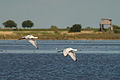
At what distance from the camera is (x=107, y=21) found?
145 metres

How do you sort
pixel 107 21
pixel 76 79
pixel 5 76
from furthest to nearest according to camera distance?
pixel 107 21 → pixel 5 76 → pixel 76 79

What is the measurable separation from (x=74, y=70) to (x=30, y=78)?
7.09m

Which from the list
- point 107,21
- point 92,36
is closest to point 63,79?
point 92,36

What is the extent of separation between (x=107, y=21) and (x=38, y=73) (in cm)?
11085

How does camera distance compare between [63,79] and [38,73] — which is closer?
[63,79]

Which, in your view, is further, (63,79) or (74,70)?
(74,70)

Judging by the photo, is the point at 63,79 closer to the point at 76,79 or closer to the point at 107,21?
the point at 76,79

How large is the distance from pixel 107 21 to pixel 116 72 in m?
109

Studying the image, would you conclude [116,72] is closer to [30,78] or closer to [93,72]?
[93,72]

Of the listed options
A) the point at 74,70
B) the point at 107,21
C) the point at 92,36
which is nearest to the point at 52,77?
the point at 74,70

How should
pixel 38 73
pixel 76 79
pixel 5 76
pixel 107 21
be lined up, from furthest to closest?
pixel 107 21
pixel 38 73
pixel 5 76
pixel 76 79

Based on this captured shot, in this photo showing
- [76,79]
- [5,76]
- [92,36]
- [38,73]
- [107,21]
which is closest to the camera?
[76,79]

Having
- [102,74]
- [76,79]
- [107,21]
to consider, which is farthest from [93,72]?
[107,21]

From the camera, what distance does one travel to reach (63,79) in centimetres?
3200
